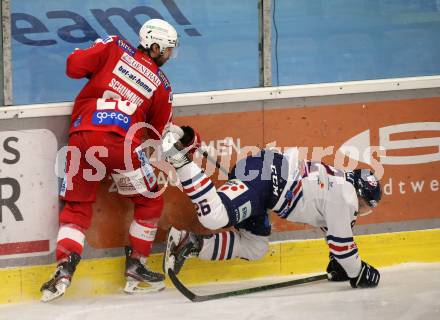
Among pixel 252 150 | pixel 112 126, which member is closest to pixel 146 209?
pixel 112 126

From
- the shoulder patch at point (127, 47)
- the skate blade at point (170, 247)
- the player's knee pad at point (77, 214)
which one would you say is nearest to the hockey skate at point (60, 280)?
the player's knee pad at point (77, 214)

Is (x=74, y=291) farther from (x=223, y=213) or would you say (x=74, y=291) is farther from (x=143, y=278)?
(x=223, y=213)

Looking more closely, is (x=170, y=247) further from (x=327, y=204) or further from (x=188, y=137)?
(x=327, y=204)

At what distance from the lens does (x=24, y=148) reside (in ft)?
17.8

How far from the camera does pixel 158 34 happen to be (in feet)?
17.7

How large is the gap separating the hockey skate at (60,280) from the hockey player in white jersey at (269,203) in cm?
49

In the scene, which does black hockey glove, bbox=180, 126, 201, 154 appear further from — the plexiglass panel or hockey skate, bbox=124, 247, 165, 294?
hockey skate, bbox=124, 247, 165, 294

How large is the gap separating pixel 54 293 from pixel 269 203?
121cm

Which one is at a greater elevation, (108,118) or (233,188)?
(108,118)

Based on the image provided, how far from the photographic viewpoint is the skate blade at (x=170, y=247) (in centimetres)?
551

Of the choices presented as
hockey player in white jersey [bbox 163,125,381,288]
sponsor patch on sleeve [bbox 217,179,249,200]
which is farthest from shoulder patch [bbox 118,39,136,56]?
sponsor patch on sleeve [bbox 217,179,249,200]

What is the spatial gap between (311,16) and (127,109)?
1312mm

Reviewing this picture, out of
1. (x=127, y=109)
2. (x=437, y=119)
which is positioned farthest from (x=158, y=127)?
(x=437, y=119)

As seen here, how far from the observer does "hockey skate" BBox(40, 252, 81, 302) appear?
17.3 ft
